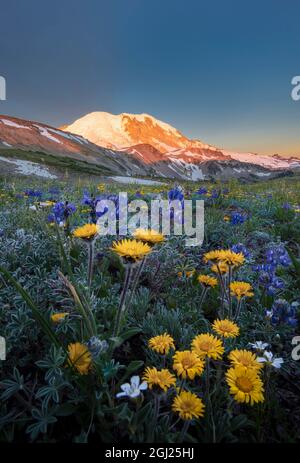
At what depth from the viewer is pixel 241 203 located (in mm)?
6992

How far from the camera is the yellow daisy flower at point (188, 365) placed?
1.36 meters

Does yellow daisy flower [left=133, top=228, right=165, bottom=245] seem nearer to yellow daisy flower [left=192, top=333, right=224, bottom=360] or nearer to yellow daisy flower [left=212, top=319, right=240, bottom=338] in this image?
yellow daisy flower [left=192, top=333, right=224, bottom=360]

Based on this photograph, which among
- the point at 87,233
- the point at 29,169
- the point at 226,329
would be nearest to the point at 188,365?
the point at 226,329

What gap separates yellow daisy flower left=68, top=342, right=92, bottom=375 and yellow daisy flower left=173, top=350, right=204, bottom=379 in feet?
1.45

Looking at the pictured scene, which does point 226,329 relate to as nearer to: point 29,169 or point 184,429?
point 184,429

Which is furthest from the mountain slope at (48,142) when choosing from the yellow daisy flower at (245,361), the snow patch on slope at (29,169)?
the yellow daisy flower at (245,361)

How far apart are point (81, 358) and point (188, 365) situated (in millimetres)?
547

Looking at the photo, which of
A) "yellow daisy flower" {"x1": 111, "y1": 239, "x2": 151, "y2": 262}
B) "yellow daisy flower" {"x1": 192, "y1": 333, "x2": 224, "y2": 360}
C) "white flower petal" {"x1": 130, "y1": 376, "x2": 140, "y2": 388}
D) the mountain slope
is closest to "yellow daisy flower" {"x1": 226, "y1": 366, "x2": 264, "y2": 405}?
"yellow daisy flower" {"x1": 192, "y1": 333, "x2": 224, "y2": 360}

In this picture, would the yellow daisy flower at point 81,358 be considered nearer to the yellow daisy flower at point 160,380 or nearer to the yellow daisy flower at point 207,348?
the yellow daisy flower at point 160,380

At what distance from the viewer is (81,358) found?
1.49 m

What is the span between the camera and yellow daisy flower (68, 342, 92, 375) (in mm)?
1464

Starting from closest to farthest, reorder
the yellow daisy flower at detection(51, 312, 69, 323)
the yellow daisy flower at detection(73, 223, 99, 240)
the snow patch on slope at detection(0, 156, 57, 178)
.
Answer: the yellow daisy flower at detection(73, 223, 99, 240), the yellow daisy flower at detection(51, 312, 69, 323), the snow patch on slope at detection(0, 156, 57, 178)
